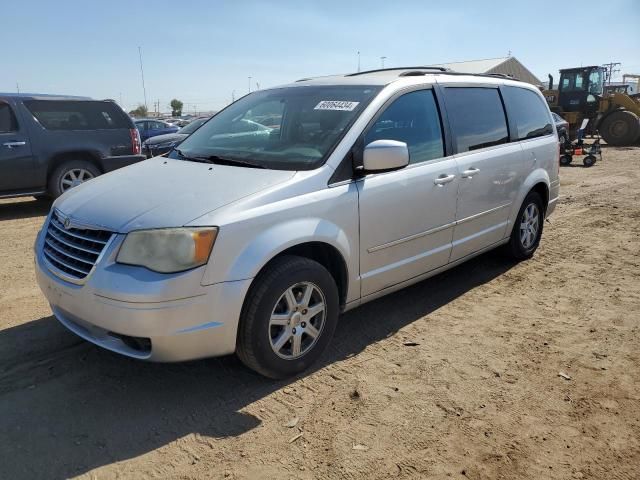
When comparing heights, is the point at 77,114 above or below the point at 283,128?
above

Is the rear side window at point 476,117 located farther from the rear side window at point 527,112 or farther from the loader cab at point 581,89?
the loader cab at point 581,89

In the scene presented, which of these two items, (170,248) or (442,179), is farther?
(442,179)

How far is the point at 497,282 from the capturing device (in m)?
4.99

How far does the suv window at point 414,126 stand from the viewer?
3.66 meters

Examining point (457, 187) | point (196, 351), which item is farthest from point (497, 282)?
point (196, 351)

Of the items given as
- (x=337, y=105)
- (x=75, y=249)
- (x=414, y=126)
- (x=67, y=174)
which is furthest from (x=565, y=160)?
(x=75, y=249)

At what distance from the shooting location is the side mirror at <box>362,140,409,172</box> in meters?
3.32

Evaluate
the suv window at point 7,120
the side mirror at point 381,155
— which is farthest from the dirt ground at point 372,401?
the suv window at point 7,120

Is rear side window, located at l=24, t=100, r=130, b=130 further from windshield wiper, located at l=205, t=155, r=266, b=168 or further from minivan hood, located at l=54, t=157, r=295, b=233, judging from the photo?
windshield wiper, located at l=205, t=155, r=266, b=168

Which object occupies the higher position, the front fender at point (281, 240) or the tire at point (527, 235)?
the front fender at point (281, 240)

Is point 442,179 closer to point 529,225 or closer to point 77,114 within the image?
point 529,225

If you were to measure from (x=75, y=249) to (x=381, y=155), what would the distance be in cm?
190

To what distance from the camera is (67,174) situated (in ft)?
26.3

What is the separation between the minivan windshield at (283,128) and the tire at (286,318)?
702 millimetres
